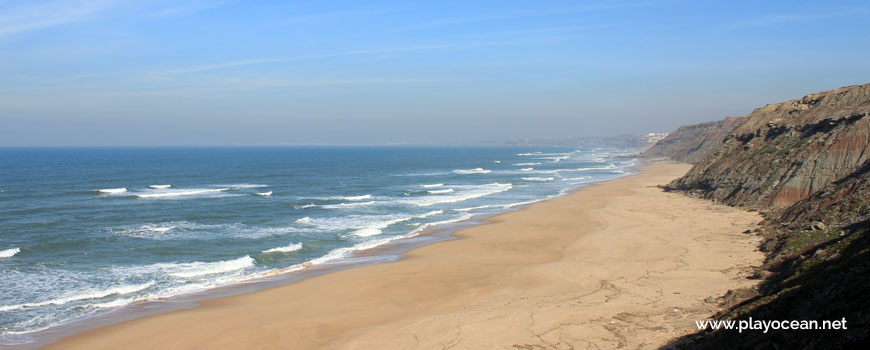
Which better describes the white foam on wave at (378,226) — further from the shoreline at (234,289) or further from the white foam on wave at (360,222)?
the shoreline at (234,289)

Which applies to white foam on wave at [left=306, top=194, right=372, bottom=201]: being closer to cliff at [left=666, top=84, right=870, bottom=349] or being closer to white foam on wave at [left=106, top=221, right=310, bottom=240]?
white foam on wave at [left=106, top=221, right=310, bottom=240]

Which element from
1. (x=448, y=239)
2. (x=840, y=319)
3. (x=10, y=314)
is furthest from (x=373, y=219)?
(x=840, y=319)

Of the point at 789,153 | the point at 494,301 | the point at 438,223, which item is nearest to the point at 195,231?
the point at 438,223

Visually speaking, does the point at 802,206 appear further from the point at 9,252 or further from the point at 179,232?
the point at 9,252

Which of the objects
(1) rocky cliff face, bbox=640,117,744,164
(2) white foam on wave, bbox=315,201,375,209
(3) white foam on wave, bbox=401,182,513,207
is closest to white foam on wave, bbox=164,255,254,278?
(2) white foam on wave, bbox=315,201,375,209

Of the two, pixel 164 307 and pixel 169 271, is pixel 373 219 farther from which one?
pixel 164 307

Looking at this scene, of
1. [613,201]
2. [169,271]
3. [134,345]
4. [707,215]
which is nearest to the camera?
[134,345]

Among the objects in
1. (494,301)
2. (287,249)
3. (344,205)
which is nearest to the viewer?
(494,301)
